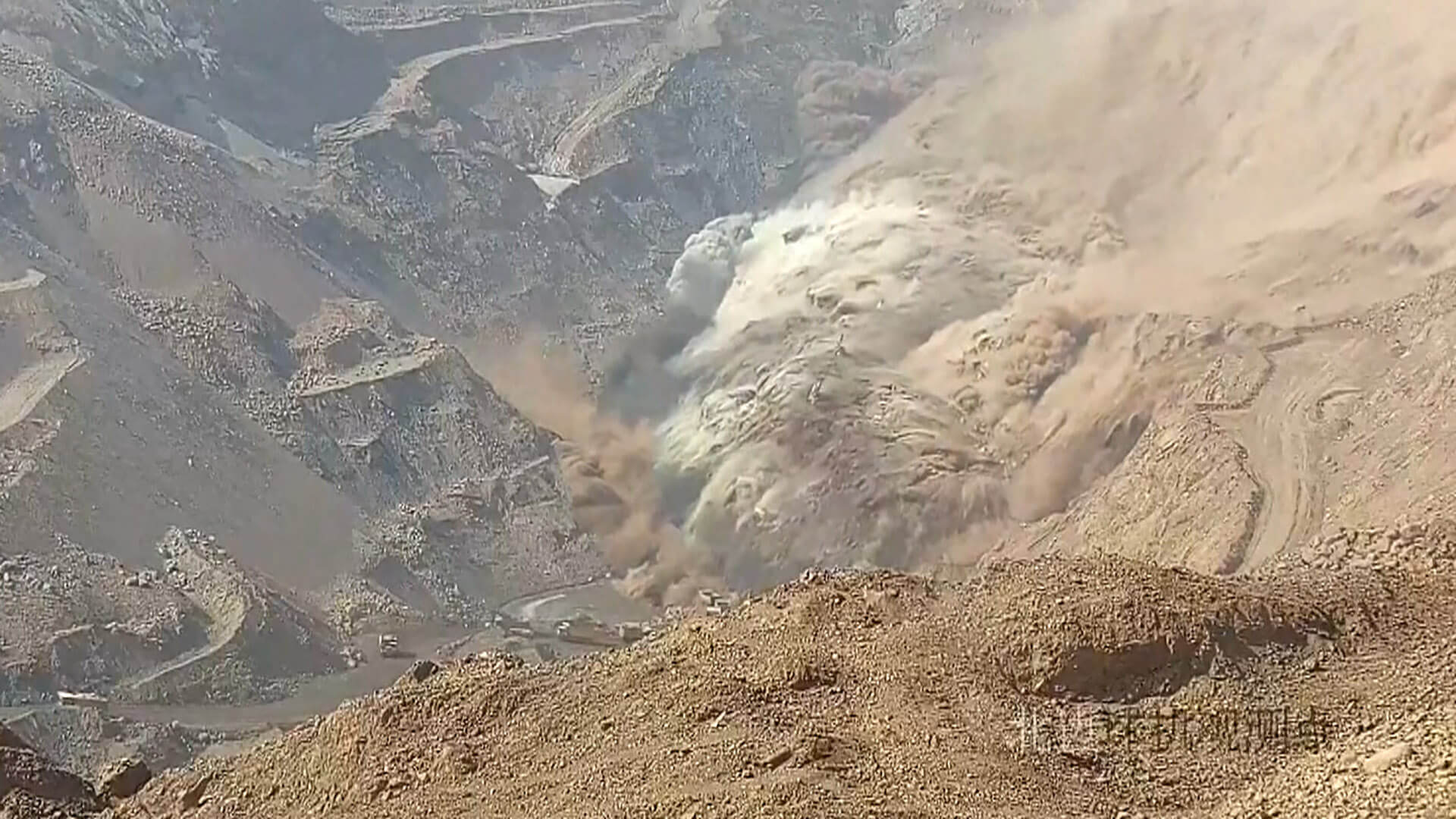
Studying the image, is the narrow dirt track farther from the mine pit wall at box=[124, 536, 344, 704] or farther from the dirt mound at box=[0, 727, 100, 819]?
the dirt mound at box=[0, 727, 100, 819]

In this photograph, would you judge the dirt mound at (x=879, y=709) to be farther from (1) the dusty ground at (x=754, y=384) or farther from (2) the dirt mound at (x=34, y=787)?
(2) the dirt mound at (x=34, y=787)

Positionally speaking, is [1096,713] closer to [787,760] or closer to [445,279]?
[787,760]

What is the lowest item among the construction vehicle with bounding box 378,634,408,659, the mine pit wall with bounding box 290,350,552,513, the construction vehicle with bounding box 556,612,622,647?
the construction vehicle with bounding box 556,612,622,647

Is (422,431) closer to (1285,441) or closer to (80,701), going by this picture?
(80,701)

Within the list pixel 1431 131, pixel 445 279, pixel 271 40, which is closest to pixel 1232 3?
pixel 1431 131

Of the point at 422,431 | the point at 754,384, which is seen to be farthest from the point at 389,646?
the point at 754,384

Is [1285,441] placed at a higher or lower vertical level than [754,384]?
lower

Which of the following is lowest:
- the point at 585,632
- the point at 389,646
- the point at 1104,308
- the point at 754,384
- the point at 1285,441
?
the point at 585,632

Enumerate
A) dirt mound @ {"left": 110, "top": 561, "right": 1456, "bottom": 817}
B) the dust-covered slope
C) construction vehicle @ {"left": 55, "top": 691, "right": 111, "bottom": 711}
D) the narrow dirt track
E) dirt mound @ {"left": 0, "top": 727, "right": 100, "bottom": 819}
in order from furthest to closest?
1. the narrow dirt track
2. the dust-covered slope
3. construction vehicle @ {"left": 55, "top": 691, "right": 111, "bottom": 711}
4. dirt mound @ {"left": 0, "top": 727, "right": 100, "bottom": 819}
5. dirt mound @ {"left": 110, "top": 561, "right": 1456, "bottom": 817}

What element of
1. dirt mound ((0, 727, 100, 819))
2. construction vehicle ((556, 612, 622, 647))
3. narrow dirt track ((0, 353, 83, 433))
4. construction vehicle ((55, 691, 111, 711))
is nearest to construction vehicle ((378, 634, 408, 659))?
construction vehicle ((556, 612, 622, 647))
